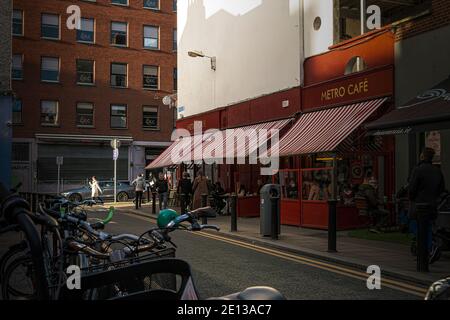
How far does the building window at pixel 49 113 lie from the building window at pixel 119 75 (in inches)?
201

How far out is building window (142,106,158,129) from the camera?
44.7 meters

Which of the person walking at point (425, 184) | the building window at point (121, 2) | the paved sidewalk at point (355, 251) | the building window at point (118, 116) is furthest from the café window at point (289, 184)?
the building window at point (121, 2)

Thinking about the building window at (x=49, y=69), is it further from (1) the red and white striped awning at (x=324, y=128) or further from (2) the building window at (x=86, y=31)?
(1) the red and white striped awning at (x=324, y=128)

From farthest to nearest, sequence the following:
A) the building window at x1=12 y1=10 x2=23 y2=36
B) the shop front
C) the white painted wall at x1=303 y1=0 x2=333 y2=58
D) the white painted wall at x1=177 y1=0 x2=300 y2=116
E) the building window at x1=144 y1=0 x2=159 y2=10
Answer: the building window at x1=144 y1=0 x2=159 y2=10 < the building window at x1=12 y1=10 x2=23 y2=36 < the white painted wall at x1=177 y1=0 x2=300 y2=116 < the white painted wall at x1=303 y1=0 x2=333 y2=58 < the shop front

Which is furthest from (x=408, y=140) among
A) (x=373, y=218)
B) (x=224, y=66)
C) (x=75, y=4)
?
(x=75, y=4)

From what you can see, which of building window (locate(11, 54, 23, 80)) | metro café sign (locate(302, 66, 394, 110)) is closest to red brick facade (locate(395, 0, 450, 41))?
metro café sign (locate(302, 66, 394, 110))

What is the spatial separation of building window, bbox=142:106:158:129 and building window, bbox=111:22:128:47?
571cm

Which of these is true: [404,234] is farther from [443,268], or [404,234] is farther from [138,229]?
[138,229]

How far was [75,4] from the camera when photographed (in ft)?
140

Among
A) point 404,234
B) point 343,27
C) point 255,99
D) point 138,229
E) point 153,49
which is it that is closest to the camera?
point 404,234

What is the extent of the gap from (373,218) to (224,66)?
1208cm

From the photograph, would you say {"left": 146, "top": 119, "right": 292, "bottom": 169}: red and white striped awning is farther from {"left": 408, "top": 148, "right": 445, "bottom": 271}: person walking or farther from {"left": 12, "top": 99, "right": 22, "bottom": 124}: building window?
{"left": 12, "top": 99, "right": 22, "bottom": 124}: building window

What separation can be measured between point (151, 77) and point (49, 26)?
9.01 metres

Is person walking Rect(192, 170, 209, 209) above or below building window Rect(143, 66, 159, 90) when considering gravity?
below
